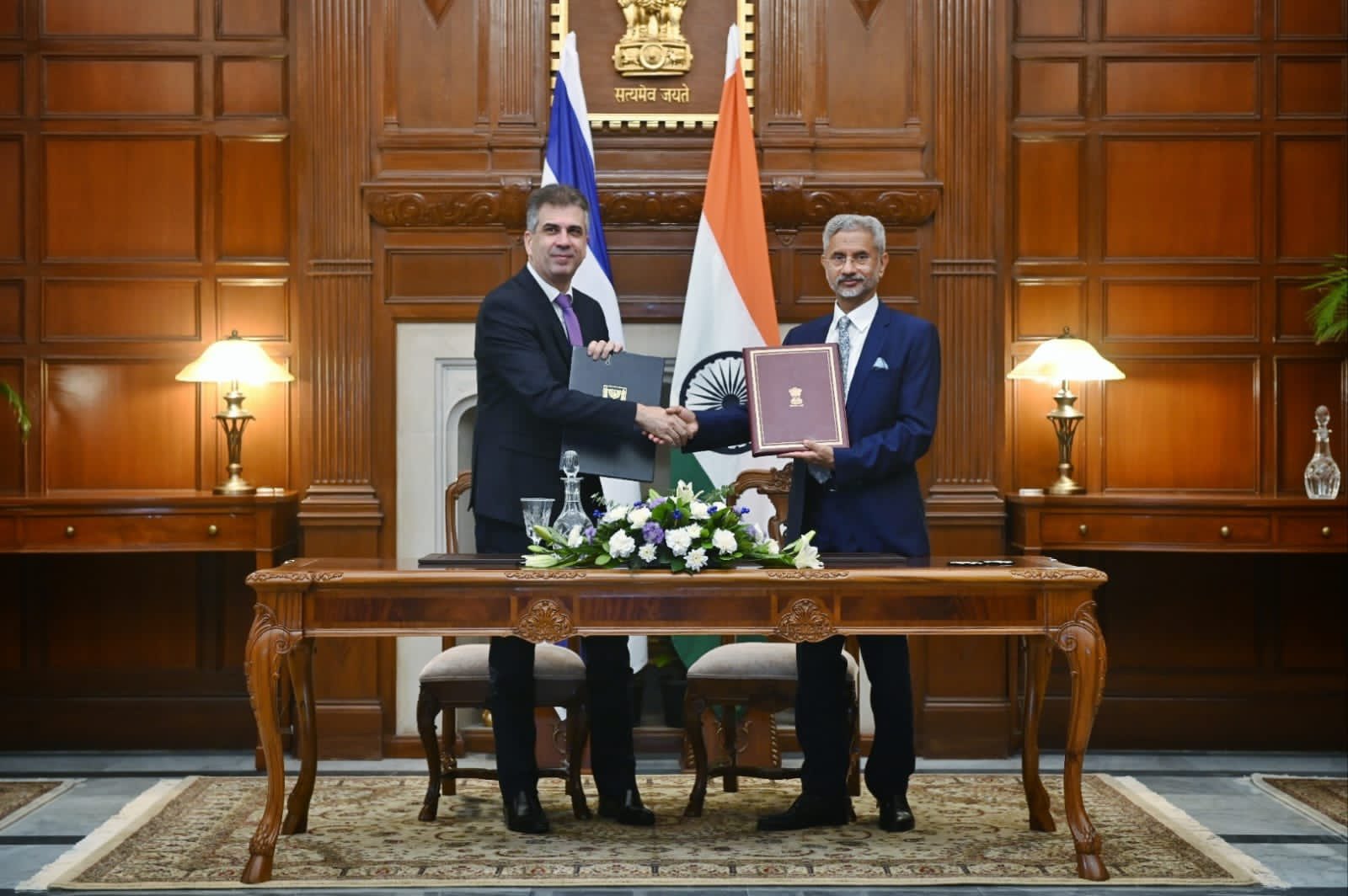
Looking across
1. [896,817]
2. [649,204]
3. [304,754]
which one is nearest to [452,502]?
[304,754]

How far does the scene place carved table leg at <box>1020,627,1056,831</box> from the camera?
15.4ft

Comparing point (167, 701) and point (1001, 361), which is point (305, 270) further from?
point (1001, 361)

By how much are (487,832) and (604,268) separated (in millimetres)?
2250

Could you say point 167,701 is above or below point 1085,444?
below

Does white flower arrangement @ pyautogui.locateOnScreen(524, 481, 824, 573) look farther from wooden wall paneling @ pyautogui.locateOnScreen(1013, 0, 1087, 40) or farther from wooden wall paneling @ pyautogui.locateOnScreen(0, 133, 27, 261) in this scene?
wooden wall paneling @ pyautogui.locateOnScreen(0, 133, 27, 261)

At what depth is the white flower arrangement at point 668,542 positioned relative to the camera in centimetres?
411

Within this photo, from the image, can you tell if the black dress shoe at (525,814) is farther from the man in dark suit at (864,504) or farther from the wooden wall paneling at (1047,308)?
the wooden wall paneling at (1047,308)

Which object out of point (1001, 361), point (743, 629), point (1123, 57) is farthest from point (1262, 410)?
point (743, 629)

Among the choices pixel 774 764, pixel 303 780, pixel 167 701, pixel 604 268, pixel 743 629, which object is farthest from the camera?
pixel 167 701

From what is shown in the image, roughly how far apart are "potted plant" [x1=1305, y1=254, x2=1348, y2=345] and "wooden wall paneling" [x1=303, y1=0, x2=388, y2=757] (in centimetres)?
360

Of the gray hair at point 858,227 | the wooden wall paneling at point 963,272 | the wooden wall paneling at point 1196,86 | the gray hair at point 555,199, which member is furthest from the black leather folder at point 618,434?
the wooden wall paneling at point 1196,86

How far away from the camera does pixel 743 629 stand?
4129 millimetres

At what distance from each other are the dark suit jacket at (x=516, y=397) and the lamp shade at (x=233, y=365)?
1.63 metres

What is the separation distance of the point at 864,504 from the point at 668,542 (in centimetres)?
82
